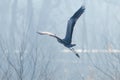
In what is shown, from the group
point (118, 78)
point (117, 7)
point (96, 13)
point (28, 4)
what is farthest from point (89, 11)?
point (118, 78)

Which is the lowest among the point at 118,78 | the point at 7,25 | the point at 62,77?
the point at 7,25

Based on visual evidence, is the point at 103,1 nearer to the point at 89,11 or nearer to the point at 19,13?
the point at 89,11

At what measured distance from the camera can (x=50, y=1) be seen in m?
70.0

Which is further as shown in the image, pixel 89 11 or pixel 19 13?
pixel 89 11

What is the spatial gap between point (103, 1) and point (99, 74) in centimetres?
4930

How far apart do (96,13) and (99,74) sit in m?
50.7

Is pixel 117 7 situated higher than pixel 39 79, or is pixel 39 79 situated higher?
pixel 39 79

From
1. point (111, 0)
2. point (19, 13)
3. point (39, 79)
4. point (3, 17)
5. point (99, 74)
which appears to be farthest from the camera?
point (111, 0)

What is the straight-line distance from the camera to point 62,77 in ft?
118

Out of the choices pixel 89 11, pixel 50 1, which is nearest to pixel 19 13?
pixel 50 1

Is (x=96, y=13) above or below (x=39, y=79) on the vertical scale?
below

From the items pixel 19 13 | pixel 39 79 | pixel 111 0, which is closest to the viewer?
pixel 39 79

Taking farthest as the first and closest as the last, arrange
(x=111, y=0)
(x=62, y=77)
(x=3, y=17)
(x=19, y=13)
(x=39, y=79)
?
(x=111, y=0)
(x=3, y=17)
(x=19, y=13)
(x=62, y=77)
(x=39, y=79)

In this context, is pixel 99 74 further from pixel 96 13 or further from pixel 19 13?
pixel 96 13
